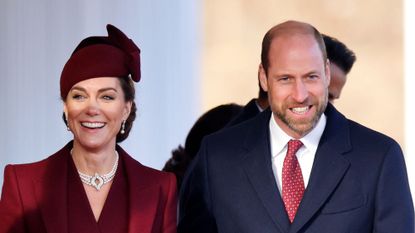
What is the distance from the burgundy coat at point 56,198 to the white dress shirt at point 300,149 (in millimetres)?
370

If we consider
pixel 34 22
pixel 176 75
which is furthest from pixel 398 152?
pixel 176 75

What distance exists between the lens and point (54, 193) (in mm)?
4316

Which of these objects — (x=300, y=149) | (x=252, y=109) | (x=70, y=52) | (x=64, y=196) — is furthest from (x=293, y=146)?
(x=70, y=52)

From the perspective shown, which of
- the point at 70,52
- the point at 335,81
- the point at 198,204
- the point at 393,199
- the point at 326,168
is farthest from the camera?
the point at 70,52

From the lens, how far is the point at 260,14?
12789 millimetres

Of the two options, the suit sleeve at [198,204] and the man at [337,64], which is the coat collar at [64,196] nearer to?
the suit sleeve at [198,204]

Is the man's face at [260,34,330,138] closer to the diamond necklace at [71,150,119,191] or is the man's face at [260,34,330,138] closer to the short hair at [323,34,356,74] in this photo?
the diamond necklace at [71,150,119,191]

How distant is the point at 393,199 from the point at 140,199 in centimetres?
87

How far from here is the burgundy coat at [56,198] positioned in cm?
423

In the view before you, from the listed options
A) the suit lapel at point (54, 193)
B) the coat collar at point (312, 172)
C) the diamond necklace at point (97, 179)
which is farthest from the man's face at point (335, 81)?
the suit lapel at point (54, 193)

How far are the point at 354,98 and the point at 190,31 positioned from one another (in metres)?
4.81

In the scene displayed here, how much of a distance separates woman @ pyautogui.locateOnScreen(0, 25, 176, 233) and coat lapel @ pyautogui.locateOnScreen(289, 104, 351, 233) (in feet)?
1.52

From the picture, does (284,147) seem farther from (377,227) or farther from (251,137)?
(377,227)

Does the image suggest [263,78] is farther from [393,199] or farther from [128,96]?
[393,199]
